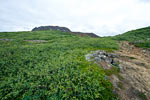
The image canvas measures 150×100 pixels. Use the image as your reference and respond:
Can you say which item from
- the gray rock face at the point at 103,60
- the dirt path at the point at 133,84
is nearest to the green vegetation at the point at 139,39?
the gray rock face at the point at 103,60

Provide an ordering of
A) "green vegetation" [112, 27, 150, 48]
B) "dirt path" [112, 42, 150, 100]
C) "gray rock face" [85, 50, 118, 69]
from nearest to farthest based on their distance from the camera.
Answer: "dirt path" [112, 42, 150, 100]
"gray rock face" [85, 50, 118, 69]
"green vegetation" [112, 27, 150, 48]

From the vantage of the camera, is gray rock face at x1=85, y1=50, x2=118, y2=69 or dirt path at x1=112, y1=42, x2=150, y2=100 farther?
gray rock face at x1=85, y1=50, x2=118, y2=69

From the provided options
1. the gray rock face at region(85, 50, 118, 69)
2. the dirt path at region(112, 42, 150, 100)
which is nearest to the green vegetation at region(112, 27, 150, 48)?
the gray rock face at region(85, 50, 118, 69)

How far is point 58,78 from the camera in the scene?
5.33m

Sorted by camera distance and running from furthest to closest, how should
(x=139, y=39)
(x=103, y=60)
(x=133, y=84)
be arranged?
(x=139, y=39) < (x=103, y=60) < (x=133, y=84)

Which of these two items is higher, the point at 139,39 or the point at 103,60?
the point at 139,39

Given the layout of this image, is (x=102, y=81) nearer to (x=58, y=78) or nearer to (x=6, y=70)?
(x=58, y=78)

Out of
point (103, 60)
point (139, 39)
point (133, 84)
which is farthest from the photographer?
point (139, 39)

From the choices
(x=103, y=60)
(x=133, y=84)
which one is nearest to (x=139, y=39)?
(x=103, y=60)

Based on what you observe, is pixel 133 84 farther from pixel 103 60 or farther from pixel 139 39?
pixel 139 39

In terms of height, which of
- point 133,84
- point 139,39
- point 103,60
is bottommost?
point 133,84

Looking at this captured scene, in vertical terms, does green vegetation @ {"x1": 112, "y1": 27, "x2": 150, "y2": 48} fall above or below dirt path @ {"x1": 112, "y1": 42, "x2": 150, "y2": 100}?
above

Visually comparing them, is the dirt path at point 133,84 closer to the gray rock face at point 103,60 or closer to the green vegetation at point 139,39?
the gray rock face at point 103,60

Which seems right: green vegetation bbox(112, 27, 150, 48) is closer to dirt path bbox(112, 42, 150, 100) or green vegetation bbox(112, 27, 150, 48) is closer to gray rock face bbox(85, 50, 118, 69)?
gray rock face bbox(85, 50, 118, 69)
